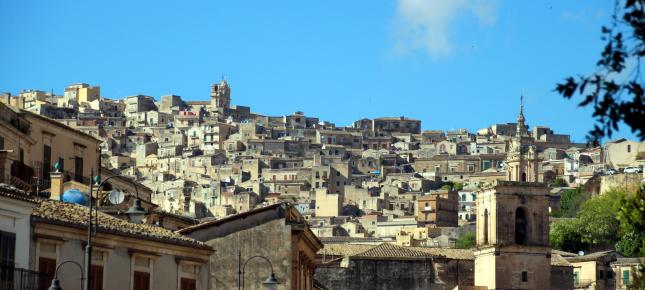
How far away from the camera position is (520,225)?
111812 mm

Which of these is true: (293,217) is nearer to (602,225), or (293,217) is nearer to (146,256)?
(146,256)

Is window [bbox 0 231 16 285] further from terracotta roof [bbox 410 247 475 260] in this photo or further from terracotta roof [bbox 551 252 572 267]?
terracotta roof [bbox 551 252 572 267]

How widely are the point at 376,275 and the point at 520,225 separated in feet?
33.6

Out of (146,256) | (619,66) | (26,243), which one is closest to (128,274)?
(146,256)

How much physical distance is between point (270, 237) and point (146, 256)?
349 inches

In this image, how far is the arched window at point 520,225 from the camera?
4387 inches

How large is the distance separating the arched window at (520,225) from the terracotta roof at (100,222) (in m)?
73.5

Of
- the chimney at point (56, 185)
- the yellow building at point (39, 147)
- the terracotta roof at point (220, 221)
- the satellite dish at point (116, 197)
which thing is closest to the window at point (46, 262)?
the satellite dish at point (116, 197)

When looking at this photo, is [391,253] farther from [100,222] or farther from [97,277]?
[97,277]

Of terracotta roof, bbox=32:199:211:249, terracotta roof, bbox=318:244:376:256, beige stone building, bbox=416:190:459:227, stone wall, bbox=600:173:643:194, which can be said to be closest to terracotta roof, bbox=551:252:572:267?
terracotta roof, bbox=318:244:376:256

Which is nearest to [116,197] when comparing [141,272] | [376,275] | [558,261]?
[141,272]

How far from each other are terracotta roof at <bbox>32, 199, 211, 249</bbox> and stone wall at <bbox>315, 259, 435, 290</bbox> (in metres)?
66.3

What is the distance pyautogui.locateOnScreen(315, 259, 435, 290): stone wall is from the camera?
10538cm

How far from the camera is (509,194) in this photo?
111562 mm
